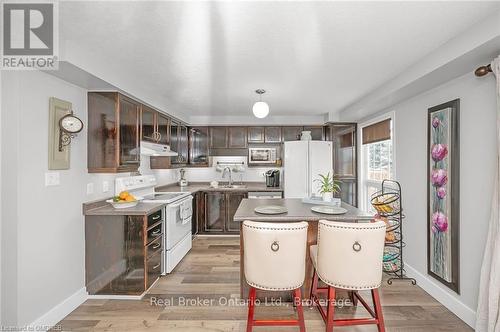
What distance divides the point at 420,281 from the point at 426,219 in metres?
0.73

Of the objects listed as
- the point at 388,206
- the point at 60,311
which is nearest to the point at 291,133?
the point at 388,206

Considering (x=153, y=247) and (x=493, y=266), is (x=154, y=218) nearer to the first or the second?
(x=153, y=247)

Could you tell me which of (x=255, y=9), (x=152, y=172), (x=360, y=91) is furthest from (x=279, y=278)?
(x=152, y=172)

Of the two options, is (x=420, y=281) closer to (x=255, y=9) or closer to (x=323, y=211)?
(x=323, y=211)

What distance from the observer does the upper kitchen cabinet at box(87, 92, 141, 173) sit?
279 cm

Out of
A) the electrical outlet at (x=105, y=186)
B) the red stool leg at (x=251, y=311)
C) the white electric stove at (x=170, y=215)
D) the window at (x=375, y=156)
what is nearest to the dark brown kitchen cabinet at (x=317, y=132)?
the window at (x=375, y=156)

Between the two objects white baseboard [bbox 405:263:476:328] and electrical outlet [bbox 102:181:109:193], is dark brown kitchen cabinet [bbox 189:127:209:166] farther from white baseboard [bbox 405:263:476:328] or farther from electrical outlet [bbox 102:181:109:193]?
white baseboard [bbox 405:263:476:328]

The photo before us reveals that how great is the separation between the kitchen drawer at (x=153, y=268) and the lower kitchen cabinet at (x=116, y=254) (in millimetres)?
53

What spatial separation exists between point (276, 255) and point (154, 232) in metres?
1.66

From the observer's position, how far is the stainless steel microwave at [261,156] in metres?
5.60

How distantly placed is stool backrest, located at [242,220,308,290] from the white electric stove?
1.67m

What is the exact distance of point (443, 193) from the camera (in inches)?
105

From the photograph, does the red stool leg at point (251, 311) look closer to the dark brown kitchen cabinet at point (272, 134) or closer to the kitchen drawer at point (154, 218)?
the kitchen drawer at point (154, 218)

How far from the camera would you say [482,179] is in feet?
7.33
